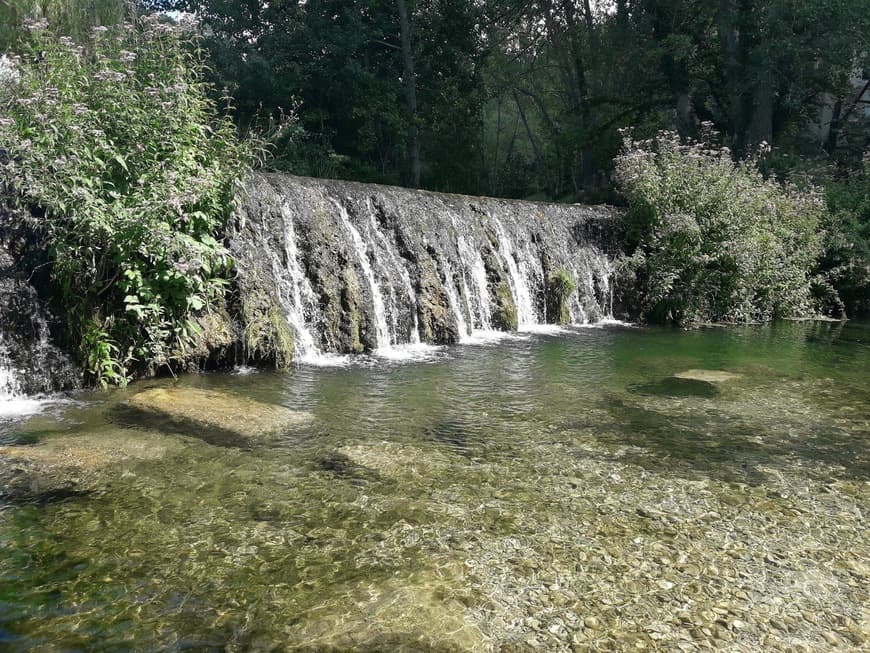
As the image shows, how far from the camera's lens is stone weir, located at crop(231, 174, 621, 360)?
8.22 metres

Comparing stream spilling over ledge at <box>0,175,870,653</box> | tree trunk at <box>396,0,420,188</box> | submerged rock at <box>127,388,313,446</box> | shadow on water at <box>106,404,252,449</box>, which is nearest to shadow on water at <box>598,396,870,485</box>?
stream spilling over ledge at <box>0,175,870,653</box>

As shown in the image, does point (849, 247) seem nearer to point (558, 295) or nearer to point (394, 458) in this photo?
point (558, 295)

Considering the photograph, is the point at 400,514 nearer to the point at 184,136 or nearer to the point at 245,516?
the point at 245,516

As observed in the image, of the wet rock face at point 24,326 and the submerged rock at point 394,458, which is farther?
the wet rock face at point 24,326

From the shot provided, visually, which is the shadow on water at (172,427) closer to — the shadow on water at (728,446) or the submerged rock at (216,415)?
the submerged rock at (216,415)

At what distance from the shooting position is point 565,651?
2.50 meters

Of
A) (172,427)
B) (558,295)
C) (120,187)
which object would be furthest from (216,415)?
(558,295)

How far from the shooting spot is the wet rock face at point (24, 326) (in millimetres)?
5852

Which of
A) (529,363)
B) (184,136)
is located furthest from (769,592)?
(184,136)

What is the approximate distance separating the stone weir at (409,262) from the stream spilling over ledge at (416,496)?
0.07 meters

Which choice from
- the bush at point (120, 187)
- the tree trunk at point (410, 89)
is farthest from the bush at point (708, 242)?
the tree trunk at point (410, 89)

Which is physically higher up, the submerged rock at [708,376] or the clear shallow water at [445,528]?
the submerged rock at [708,376]

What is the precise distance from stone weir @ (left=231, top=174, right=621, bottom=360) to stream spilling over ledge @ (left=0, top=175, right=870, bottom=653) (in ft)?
0.24

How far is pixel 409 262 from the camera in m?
9.70
